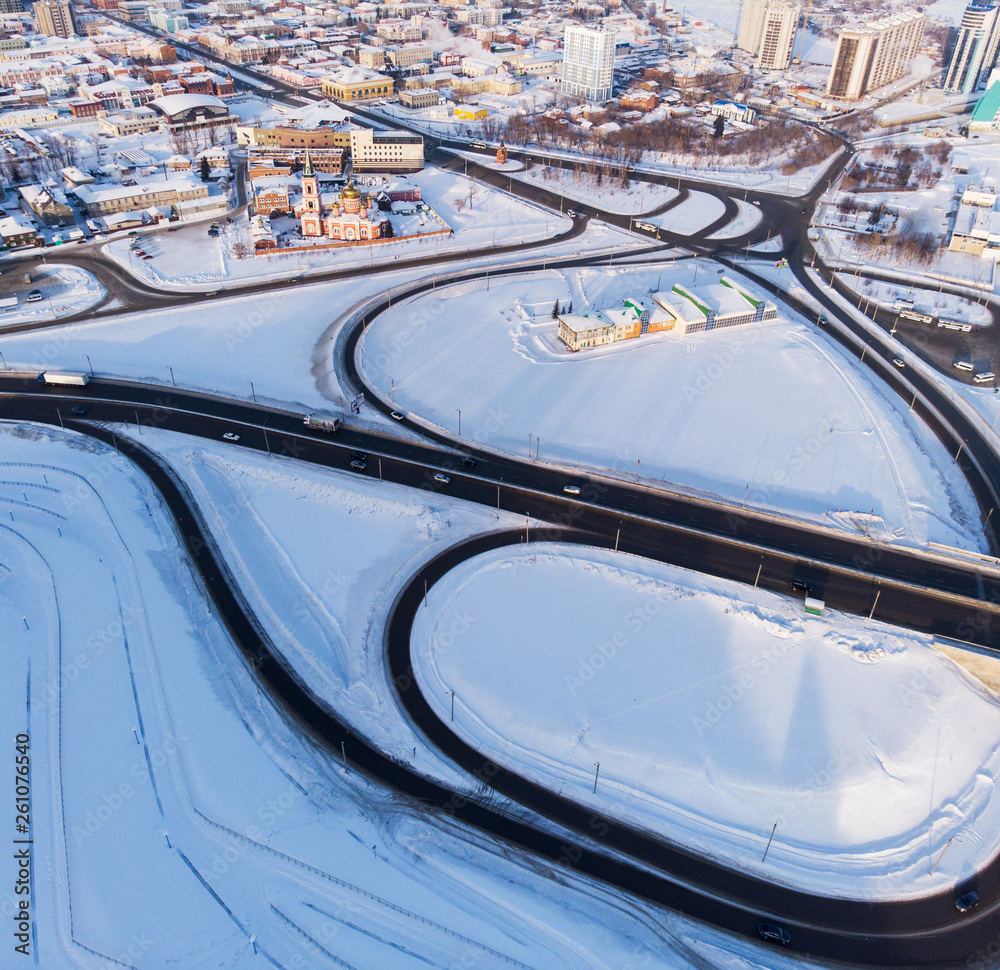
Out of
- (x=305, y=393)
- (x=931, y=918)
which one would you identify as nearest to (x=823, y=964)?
(x=931, y=918)

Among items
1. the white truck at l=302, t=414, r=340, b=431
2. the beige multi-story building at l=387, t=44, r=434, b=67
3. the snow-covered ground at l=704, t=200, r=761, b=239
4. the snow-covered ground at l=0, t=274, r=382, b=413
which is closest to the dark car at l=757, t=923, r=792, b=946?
the white truck at l=302, t=414, r=340, b=431

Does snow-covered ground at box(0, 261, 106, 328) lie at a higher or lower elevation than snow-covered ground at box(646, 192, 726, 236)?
lower

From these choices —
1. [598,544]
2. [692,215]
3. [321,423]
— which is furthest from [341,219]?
[598,544]

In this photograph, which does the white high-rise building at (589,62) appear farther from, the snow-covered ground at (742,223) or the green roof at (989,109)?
the green roof at (989,109)

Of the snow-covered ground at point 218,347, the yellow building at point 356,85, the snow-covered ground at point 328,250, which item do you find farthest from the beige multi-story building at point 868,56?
the snow-covered ground at point 218,347

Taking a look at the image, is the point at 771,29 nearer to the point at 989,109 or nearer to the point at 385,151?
the point at 989,109

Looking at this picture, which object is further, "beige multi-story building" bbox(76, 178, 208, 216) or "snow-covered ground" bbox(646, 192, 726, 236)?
"snow-covered ground" bbox(646, 192, 726, 236)

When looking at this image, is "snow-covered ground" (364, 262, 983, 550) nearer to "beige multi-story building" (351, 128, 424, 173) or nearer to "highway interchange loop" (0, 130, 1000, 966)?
"highway interchange loop" (0, 130, 1000, 966)
